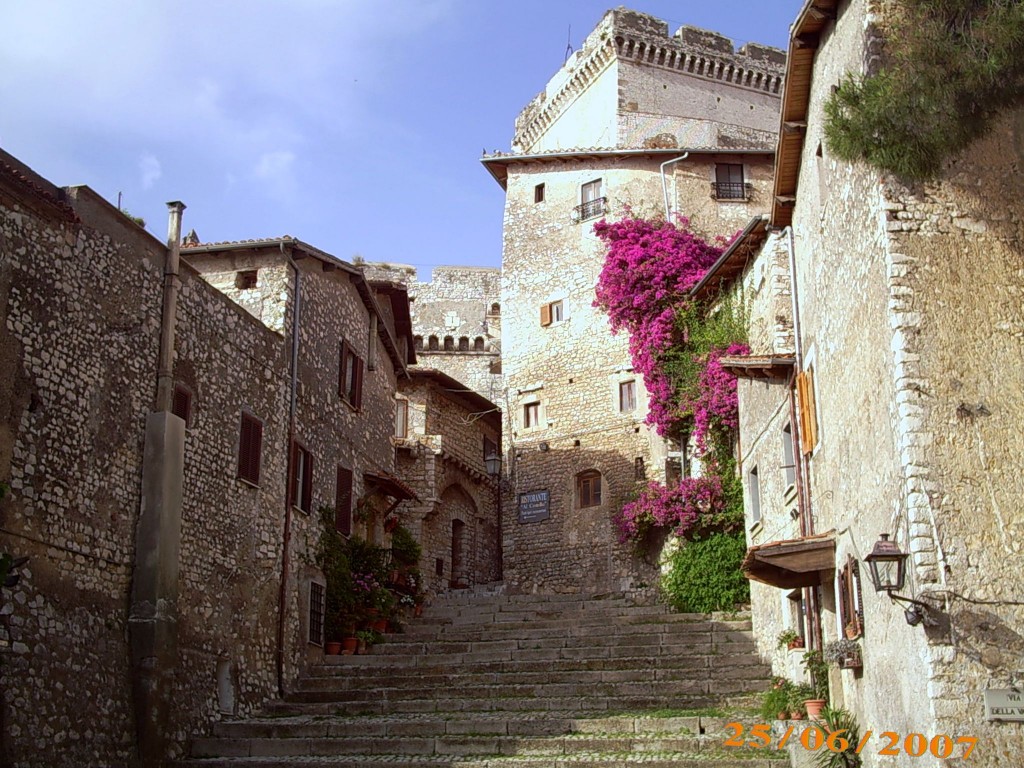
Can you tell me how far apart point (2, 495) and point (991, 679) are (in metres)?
10.2

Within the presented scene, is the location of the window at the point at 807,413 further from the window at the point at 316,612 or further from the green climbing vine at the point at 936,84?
the window at the point at 316,612

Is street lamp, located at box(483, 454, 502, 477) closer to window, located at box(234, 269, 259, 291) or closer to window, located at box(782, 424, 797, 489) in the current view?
window, located at box(234, 269, 259, 291)

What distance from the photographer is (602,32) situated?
124ft

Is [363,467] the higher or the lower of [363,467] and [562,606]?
the higher

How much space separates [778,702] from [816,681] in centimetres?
66

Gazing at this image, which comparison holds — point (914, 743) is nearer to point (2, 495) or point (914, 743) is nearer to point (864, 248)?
point (864, 248)

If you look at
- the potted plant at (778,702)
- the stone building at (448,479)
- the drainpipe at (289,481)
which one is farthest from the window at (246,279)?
the potted plant at (778,702)

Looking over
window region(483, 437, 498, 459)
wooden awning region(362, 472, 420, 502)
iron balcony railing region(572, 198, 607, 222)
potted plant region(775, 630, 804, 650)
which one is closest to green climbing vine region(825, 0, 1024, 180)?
potted plant region(775, 630, 804, 650)

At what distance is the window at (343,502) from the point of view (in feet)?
73.3

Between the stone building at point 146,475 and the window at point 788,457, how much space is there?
8.16 meters

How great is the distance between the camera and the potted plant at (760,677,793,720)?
15.3 m

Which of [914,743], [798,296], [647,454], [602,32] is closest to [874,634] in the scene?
[914,743]
